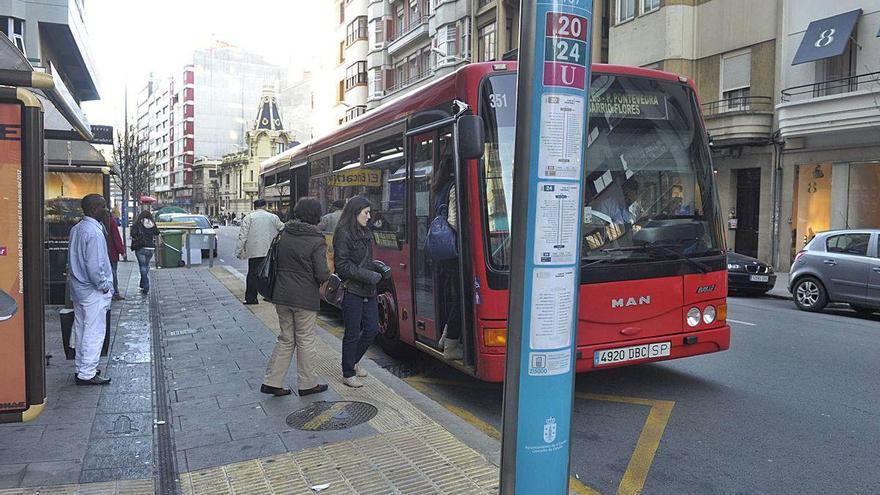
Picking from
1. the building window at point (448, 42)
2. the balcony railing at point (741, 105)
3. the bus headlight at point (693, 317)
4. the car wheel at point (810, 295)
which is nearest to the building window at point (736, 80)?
the balcony railing at point (741, 105)

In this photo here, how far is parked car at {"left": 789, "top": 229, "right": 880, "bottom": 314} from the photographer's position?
11227mm

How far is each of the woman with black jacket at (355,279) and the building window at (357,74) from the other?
42278 millimetres

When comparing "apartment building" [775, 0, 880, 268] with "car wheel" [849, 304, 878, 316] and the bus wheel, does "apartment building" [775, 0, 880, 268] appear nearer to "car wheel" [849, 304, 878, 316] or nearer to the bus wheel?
"car wheel" [849, 304, 878, 316]

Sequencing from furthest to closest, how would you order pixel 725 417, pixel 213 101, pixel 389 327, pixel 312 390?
pixel 213 101
pixel 389 327
pixel 312 390
pixel 725 417

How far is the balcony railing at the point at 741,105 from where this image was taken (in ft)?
68.5

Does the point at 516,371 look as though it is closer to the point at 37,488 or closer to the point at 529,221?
the point at 529,221

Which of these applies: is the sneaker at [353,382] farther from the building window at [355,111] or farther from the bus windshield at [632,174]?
the building window at [355,111]

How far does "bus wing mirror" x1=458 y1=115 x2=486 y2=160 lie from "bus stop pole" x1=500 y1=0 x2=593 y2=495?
193 cm

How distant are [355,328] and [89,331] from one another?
2.45 meters

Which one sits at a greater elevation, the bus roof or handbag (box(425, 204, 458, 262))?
the bus roof

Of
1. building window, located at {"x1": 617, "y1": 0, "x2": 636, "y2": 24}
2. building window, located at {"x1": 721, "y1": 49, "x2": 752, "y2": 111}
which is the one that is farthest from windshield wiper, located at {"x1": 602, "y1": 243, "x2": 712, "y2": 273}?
building window, located at {"x1": 617, "y1": 0, "x2": 636, "y2": 24}

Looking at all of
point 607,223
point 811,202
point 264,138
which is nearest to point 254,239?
point 607,223

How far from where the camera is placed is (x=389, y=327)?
7680mm

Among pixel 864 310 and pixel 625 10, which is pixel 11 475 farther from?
pixel 625 10
